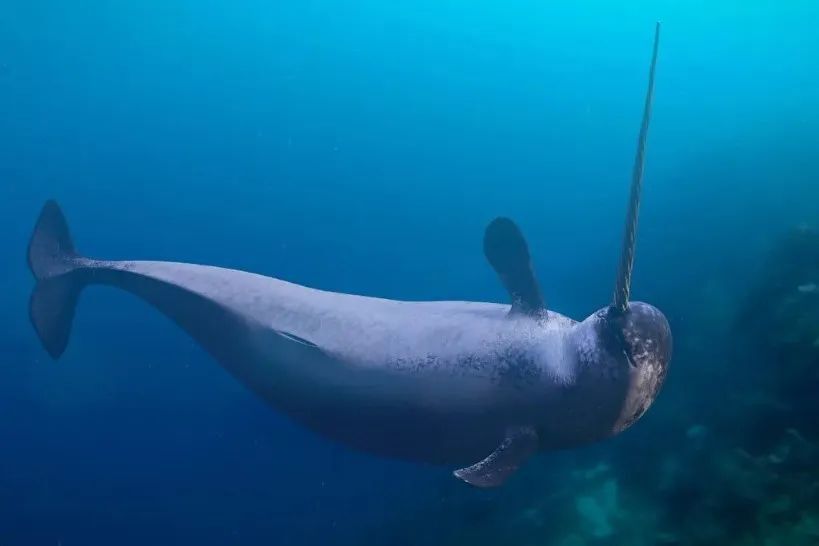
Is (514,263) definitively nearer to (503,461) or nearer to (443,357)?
(443,357)

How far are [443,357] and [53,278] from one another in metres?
3.21

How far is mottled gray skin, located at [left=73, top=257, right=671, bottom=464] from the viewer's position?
313 cm

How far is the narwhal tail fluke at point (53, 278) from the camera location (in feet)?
15.6

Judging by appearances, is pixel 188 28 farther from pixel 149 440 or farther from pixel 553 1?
pixel 553 1

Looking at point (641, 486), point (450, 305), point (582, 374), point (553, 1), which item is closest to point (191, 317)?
point (450, 305)

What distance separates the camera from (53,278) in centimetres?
483

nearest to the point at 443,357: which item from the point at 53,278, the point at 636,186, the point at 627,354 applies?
the point at 627,354

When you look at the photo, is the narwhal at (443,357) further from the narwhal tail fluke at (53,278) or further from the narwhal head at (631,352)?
the narwhal tail fluke at (53,278)

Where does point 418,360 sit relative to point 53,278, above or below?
below

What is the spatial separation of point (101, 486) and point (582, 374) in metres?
5.14

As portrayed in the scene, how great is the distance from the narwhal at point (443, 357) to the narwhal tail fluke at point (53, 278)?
1.92ft

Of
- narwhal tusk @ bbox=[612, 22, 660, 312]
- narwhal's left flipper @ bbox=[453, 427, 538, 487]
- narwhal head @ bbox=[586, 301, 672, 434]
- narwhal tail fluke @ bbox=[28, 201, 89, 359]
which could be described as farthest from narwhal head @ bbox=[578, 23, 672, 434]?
narwhal tail fluke @ bbox=[28, 201, 89, 359]

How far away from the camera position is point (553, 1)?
1046 cm

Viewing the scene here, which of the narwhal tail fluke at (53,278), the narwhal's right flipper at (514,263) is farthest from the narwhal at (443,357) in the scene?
the narwhal tail fluke at (53,278)
